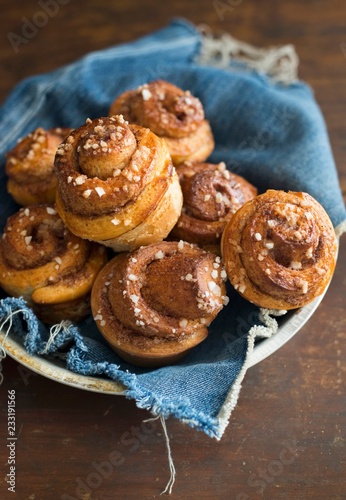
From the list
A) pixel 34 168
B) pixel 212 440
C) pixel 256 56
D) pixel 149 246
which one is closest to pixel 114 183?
pixel 149 246

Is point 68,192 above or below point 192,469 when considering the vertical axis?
above

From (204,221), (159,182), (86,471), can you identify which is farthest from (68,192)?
(86,471)

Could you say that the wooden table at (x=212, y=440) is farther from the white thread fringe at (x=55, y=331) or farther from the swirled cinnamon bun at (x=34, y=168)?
the swirled cinnamon bun at (x=34, y=168)

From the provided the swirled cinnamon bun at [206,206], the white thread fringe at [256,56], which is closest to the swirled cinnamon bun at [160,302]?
the swirled cinnamon bun at [206,206]

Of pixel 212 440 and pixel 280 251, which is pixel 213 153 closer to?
pixel 280 251

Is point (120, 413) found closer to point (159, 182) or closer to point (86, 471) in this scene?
point (86, 471)

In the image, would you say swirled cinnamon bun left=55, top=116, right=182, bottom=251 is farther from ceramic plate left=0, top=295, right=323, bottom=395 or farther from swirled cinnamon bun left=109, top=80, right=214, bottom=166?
ceramic plate left=0, top=295, right=323, bottom=395
